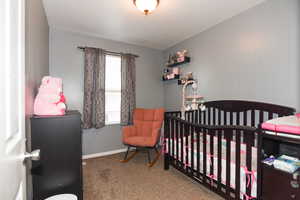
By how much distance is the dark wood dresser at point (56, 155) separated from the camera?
1.18m

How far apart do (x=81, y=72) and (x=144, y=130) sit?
1626mm

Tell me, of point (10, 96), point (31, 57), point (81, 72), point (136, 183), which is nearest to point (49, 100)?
point (31, 57)

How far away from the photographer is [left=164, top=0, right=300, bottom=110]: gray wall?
1662mm

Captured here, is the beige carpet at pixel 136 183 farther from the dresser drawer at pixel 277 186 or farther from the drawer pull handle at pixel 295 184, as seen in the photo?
the drawer pull handle at pixel 295 184

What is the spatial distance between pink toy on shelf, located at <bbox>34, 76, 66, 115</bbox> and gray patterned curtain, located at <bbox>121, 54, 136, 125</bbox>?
1760 millimetres

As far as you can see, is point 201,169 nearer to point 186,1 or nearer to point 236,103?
point 236,103

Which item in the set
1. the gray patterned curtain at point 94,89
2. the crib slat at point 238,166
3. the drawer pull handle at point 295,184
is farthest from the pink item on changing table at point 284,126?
the gray patterned curtain at point 94,89

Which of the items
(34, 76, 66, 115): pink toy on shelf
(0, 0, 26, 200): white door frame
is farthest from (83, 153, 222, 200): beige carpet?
(0, 0, 26, 200): white door frame

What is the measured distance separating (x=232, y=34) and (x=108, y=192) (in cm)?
276

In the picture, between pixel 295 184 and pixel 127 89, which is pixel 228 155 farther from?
pixel 127 89

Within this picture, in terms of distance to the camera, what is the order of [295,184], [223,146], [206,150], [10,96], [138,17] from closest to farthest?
1. [10,96]
2. [295,184]
3. [206,150]
4. [223,146]
5. [138,17]

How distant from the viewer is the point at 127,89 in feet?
10.2

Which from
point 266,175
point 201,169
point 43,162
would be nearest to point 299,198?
point 266,175

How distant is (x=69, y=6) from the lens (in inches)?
78.0
